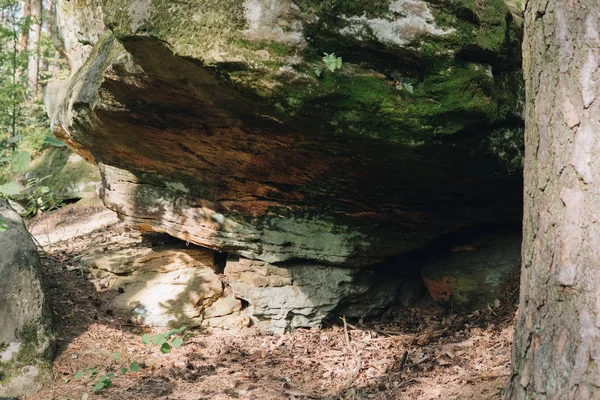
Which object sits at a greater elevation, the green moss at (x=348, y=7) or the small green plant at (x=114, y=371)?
the green moss at (x=348, y=7)

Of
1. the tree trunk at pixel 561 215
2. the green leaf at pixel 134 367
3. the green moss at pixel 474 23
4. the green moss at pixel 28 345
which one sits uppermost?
the green moss at pixel 474 23

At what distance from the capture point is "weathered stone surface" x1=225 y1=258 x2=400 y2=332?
6.41 metres

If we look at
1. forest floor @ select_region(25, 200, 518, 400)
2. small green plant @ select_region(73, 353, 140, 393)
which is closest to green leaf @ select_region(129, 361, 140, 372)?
small green plant @ select_region(73, 353, 140, 393)

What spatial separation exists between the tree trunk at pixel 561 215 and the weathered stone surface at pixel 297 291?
11.6ft

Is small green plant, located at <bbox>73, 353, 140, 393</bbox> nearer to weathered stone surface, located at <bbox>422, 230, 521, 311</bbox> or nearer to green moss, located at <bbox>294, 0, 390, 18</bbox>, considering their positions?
weathered stone surface, located at <bbox>422, 230, 521, 311</bbox>

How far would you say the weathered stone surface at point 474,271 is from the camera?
19.9 feet

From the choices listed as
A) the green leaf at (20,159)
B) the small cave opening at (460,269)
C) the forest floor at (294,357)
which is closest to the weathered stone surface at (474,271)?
the small cave opening at (460,269)

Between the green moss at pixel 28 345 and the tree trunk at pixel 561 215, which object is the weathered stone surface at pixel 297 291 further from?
the tree trunk at pixel 561 215

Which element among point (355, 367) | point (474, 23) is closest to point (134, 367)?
point (355, 367)

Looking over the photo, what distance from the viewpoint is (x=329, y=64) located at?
12.8ft

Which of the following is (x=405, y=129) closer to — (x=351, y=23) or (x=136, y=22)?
(x=351, y=23)

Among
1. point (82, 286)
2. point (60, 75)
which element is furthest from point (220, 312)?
point (60, 75)

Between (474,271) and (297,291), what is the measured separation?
2102 millimetres

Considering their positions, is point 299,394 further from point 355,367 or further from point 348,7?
point 348,7
